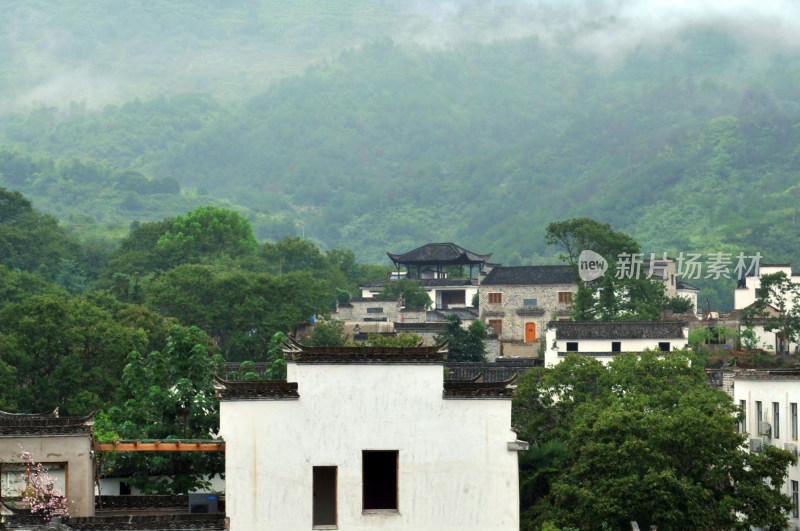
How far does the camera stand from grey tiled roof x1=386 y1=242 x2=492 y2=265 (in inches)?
4510

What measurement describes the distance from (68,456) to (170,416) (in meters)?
12.6

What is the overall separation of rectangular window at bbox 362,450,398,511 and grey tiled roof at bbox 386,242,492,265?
87.1 m

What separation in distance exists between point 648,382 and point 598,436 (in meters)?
10.7

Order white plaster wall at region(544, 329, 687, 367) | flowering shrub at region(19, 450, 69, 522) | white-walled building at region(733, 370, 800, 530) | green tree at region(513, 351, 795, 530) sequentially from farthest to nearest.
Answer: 1. white plaster wall at region(544, 329, 687, 367)
2. white-walled building at region(733, 370, 800, 530)
3. green tree at region(513, 351, 795, 530)
4. flowering shrub at region(19, 450, 69, 522)

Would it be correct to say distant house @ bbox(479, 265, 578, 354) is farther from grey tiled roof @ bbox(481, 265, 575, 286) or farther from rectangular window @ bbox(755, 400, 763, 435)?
rectangular window @ bbox(755, 400, 763, 435)

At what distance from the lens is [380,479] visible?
88.4 feet

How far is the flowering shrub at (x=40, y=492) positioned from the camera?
24.7 meters

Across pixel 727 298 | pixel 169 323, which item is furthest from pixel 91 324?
pixel 727 298

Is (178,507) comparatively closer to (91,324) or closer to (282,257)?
(91,324)

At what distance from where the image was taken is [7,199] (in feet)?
411

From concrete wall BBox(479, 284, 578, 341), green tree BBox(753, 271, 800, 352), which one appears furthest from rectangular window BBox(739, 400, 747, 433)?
concrete wall BBox(479, 284, 578, 341)

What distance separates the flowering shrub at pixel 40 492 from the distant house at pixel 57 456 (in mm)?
143

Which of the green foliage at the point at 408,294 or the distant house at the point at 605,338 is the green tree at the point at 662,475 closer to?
the distant house at the point at 605,338

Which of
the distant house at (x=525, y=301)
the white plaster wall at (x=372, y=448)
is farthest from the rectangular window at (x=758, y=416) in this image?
the distant house at (x=525, y=301)
